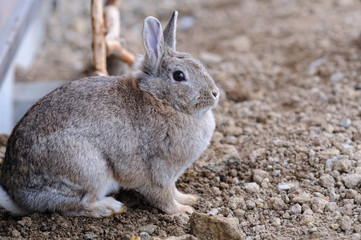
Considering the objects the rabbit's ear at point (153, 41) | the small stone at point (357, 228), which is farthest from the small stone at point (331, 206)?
the rabbit's ear at point (153, 41)

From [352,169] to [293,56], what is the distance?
3.32 metres

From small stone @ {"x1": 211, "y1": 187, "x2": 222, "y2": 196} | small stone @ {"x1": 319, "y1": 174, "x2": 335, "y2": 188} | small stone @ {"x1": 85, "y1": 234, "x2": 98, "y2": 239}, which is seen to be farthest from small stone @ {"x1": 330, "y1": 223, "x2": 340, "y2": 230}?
small stone @ {"x1": 85, "y1": 234, "x2": 98, "y2": 239}

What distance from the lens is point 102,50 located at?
18.2 ft

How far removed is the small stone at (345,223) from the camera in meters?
3.89

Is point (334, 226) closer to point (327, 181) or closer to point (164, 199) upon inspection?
point (327, 181)

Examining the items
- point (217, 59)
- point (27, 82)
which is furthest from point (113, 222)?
point (27, 82)

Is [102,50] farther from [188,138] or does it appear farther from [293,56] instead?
[293,56]

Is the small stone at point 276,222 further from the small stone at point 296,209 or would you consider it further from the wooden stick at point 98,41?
the wooden stick at point 98,41

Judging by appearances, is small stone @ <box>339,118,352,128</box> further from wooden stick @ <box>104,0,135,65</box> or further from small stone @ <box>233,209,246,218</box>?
wooden stick @ <box>104,0,135,65</box>

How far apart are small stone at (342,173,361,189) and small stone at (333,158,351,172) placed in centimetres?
14

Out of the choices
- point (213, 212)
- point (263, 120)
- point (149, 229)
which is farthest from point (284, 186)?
point (263, 120)

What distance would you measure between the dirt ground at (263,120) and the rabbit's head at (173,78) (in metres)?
0.90

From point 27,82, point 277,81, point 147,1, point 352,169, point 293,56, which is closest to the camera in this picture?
point 352,169

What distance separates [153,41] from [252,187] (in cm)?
150
